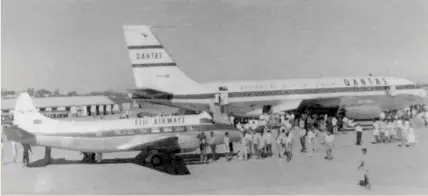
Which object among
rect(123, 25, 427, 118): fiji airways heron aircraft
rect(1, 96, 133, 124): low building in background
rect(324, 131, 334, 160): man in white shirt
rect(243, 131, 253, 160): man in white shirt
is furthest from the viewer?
rect(1, 96, 133, 124): low building in background

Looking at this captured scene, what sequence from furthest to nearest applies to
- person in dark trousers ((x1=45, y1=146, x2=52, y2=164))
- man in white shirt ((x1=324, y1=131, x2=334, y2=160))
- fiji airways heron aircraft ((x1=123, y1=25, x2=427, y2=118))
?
fiji airways heron aircraft ((x1=123, y1=25, x2=427, y2=118)) → person in dark trousers ((x1=45, y1=146, x2=52, y2=164)) → man in white shirt ((x1=324, y1=131, x2=334, y2=160))

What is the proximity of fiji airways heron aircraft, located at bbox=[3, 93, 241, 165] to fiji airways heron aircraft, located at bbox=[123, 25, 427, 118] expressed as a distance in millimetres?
9850

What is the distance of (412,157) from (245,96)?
12.1 meters

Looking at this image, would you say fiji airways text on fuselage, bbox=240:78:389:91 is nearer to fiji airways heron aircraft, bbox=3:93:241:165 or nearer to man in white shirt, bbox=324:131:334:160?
man in white shirt, bbox=324:131:334:160

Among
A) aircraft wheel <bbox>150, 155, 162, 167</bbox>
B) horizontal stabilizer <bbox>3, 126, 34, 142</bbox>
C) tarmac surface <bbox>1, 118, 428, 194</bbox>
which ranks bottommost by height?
tarmac surface <bbox>1, 118, 428, 194</bbox>

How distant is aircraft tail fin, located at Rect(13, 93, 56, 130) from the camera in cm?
1719

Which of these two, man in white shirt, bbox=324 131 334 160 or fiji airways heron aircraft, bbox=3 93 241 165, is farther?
man in white shirt, bbox=324 131 334 160

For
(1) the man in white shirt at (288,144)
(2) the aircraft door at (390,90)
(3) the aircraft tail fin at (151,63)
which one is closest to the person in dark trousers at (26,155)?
(1) the man in white shirt at (288,144)

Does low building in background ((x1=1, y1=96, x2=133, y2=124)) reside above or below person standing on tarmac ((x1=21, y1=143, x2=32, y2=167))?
above

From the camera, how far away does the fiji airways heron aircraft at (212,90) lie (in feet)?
88.2

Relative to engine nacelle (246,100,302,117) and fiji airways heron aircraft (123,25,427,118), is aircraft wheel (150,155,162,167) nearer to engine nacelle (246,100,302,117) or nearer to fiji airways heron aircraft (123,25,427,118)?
fiji airways heron aircraft (123,25,427,118)

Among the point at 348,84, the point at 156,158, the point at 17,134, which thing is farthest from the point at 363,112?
the point at 17,134

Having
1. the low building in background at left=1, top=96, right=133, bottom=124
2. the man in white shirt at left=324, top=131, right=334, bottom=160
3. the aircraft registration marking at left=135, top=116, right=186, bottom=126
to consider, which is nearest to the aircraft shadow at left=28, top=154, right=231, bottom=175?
the aircraft registration marking at left=135, top=116, right=186, bottom=126

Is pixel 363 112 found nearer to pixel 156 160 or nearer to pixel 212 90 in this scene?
pixel 212 90
